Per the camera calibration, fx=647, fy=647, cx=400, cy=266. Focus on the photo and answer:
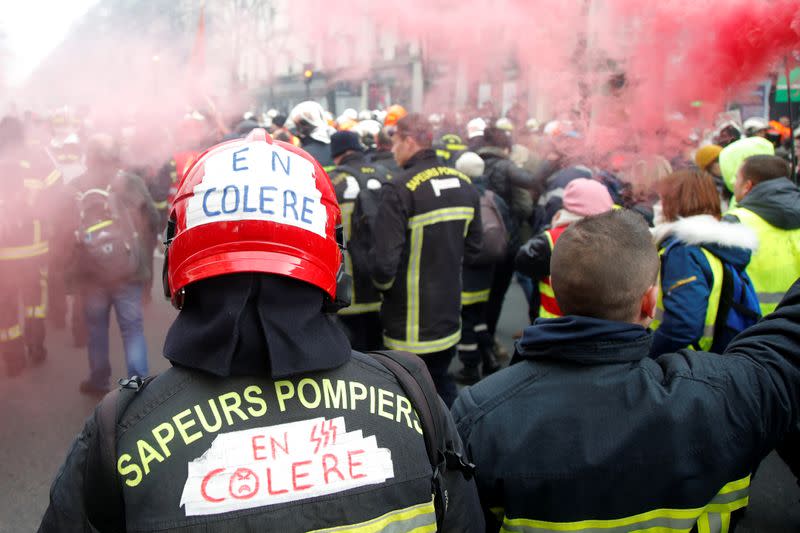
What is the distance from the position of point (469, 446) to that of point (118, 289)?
3.74 metres

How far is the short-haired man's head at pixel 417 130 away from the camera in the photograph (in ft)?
13.2

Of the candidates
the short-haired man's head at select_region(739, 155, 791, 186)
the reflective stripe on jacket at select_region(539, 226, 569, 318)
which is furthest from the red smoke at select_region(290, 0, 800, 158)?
the reflective stripe on jacket at select_region(539, 226, 569, 318)

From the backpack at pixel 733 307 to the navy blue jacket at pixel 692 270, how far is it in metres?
0.07

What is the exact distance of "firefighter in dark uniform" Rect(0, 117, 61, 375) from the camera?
4258mm

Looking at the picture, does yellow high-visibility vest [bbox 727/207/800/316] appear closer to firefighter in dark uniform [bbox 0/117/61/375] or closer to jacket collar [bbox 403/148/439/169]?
jacket collar [bbox 403/148/439/169]

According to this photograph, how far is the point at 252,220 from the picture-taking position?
1.26 m

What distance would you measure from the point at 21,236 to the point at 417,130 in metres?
2.95

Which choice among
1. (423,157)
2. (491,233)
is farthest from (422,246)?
(491,233)

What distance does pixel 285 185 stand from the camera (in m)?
1.32

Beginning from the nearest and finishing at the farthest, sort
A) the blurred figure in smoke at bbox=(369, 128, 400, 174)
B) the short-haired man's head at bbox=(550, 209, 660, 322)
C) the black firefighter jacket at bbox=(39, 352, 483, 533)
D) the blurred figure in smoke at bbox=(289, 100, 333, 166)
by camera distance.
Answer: the black firefighter jacket at bbox=(39, 352, 483, 533) → the short-haired man's head at bbox=(550, 209, 660, 322) → the blurred figure in smoke at bbox=(289, 100, 333, 166) → the blurred figure in smoke at bbox=(369, 128, 400, 174)

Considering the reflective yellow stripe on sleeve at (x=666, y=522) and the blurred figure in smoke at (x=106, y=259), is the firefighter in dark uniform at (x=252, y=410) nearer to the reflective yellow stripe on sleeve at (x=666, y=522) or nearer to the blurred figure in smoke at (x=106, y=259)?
the reflective yellow stripe on sleeve at (x=666, y=522)

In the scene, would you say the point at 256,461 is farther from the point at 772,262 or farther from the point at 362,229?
the point at 362,229

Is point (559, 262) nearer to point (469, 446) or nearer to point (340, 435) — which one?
point (469, 446)

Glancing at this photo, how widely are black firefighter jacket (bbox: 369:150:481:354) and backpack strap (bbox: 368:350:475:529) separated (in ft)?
8.06
